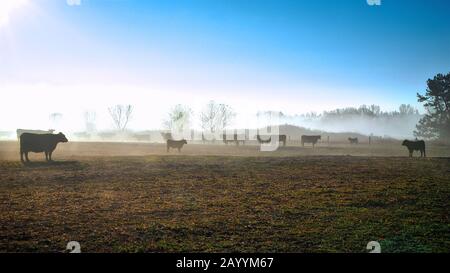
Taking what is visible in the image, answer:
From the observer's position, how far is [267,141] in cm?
5231

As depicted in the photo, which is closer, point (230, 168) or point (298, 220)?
point (298, 220)

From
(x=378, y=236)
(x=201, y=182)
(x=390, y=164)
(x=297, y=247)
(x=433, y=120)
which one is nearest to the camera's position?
(x=297, y=247)

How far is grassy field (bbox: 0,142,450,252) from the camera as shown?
764cm

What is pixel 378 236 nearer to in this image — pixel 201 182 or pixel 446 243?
pixel 446 243

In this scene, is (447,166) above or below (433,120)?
below

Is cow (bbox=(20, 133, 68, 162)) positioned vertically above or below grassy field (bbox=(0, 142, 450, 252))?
above

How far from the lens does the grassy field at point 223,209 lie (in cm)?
764

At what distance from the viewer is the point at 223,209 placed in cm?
1070

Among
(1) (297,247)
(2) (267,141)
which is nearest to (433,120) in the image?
(2) (267,141)

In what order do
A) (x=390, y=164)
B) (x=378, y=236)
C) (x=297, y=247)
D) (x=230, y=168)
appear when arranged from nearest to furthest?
(x=297, y=247) < (x=378, y=236) < (x=230, y=168) < (x=390, y=164)

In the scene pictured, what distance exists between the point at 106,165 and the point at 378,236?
17312mm

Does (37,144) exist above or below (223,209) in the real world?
above

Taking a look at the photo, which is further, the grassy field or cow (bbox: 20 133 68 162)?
cow (bbox: 20 133 68 162)

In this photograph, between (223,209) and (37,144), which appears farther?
(37,144)
